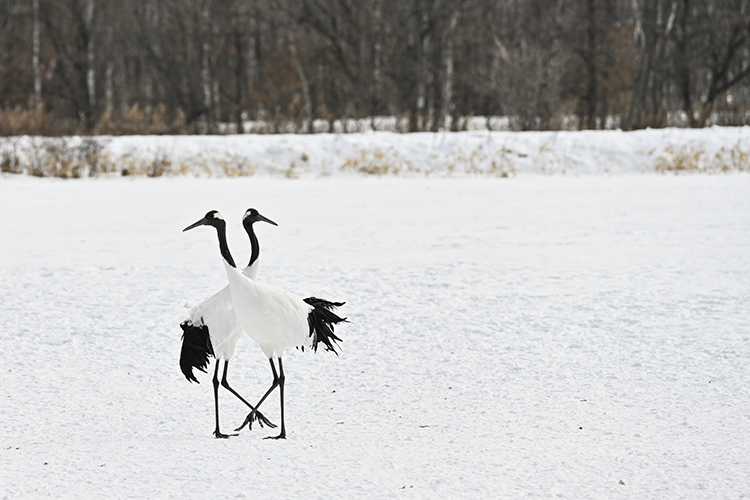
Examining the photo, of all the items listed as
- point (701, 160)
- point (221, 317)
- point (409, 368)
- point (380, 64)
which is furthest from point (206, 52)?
point (221, 317)

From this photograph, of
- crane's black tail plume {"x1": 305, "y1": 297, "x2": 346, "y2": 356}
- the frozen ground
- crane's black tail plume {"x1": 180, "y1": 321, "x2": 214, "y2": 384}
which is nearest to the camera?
the frozen ground

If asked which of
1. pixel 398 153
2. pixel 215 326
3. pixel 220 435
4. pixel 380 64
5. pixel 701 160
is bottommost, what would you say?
pixel 220 435

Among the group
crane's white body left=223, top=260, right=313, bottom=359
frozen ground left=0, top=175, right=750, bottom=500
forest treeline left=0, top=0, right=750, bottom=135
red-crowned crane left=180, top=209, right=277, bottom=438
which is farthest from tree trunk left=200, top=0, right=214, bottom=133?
crane's white body left=223, top=260, right=313, bottom=359

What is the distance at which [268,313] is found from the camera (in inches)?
137

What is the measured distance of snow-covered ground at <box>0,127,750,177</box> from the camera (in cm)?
1673

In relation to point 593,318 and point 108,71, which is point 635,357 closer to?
point 593,318

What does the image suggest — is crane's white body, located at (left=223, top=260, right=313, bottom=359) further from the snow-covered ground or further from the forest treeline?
the forest treeline

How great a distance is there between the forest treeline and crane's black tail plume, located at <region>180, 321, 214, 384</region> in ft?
51.3

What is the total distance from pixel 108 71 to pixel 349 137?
23.6m

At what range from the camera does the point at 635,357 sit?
5.21 metres

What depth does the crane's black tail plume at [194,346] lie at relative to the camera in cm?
367

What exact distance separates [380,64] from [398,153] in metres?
11.8

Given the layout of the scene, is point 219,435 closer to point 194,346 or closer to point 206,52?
point 194,346

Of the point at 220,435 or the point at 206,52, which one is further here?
the point at 206,52
